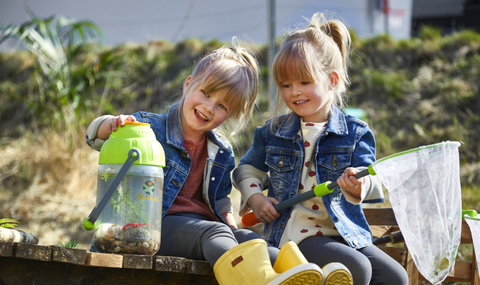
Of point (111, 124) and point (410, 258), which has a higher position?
point (111, 124)

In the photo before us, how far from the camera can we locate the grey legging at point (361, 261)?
70.4 inches

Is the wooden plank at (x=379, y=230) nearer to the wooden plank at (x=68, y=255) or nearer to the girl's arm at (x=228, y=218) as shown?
the girl's arm at (x=228, y=218)

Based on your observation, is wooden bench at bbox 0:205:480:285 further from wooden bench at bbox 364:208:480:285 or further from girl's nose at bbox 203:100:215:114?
wooden bench at bbox 364:208:480:285

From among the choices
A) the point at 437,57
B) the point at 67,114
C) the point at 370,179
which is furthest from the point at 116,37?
the point at 370,179

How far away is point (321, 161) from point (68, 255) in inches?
47.7

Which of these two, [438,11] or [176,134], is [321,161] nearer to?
[176,134]

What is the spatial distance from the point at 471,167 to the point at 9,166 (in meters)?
4.80

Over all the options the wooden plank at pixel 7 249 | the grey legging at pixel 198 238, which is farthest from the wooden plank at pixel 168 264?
the wooden plank at pixel 7 249

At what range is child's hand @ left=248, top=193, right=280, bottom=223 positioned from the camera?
213 centimetres

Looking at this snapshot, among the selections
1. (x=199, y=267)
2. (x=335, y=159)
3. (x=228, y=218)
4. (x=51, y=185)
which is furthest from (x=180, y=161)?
(x=51, y=185)

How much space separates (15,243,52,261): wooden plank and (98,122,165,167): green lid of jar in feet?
1.22

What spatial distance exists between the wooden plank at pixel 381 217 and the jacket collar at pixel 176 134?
33.0 inches

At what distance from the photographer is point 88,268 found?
165cm

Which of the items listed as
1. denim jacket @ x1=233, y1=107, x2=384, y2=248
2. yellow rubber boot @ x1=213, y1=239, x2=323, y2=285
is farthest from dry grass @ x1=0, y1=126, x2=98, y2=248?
yellow rubber boot @ x1=213, y1=239, x2=323, y2=285
